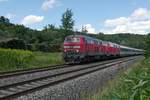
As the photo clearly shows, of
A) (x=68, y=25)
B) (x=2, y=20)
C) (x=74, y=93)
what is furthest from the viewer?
(x=2, y=20)

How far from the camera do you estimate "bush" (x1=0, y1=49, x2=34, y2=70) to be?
28.0 m

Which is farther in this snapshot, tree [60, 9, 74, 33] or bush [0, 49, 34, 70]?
tree [60, 9, 74, 33]

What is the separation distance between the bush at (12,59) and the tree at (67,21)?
6039 cm

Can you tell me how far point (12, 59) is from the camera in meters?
28.9

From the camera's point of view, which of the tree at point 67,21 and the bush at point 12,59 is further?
the tree at point 67,21

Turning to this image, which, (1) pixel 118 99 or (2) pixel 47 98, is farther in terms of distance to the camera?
(2) pixel 47 98

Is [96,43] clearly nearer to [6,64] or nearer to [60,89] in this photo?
[6,64]

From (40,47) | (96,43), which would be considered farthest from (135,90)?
(40,47)

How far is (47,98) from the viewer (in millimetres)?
10766

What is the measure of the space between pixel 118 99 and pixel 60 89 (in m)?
9.83

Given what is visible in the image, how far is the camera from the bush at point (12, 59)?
2797cm

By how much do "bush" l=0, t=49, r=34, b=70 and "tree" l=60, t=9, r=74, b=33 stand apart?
60389 mm

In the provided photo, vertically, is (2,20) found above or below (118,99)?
above

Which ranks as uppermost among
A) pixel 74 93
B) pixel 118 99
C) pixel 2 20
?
pixel 2 20
